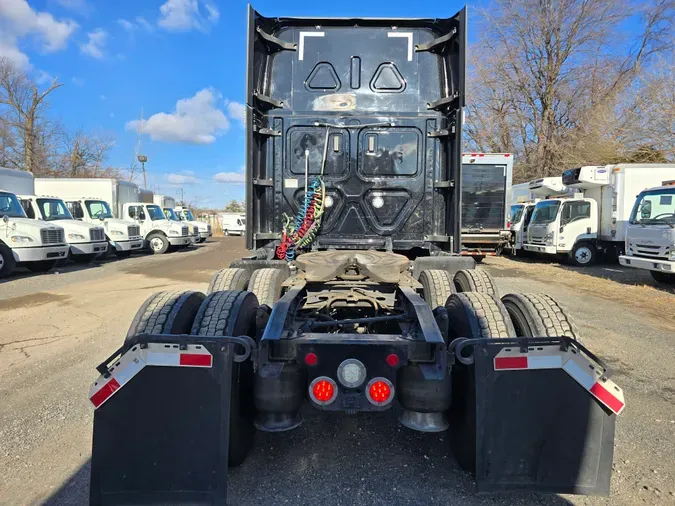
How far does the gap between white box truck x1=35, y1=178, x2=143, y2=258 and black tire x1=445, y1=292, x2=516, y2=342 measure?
16.6 m

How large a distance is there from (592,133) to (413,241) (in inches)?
853

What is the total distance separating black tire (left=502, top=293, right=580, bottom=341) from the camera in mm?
2699

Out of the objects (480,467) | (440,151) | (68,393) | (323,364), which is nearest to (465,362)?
(480,467)

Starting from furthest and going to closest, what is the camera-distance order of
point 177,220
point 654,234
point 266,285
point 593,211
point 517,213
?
point 177,220
point 517,213
point 593,211
point 654,234
point 266,285

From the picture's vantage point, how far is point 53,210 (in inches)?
566

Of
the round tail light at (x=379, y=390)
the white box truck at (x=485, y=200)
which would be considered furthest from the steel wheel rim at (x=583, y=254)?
the round tail light at (x=379, y=390)

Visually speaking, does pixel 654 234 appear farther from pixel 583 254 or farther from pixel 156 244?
pixel 156 244

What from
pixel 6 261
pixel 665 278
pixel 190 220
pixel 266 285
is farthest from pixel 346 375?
pixel 190 220

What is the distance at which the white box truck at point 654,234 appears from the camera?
31.7 ft

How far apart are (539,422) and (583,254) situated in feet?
49.1

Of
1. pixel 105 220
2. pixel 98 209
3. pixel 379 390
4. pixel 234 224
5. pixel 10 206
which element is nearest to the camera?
pixel 379 390

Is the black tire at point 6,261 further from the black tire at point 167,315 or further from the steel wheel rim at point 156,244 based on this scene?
the black tire at point 167,315

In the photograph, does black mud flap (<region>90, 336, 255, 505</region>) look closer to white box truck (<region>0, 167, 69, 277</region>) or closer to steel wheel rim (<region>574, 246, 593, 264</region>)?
white box truck (<region>0, 167, 69, 277</region>)

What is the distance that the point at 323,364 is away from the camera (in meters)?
2.31
